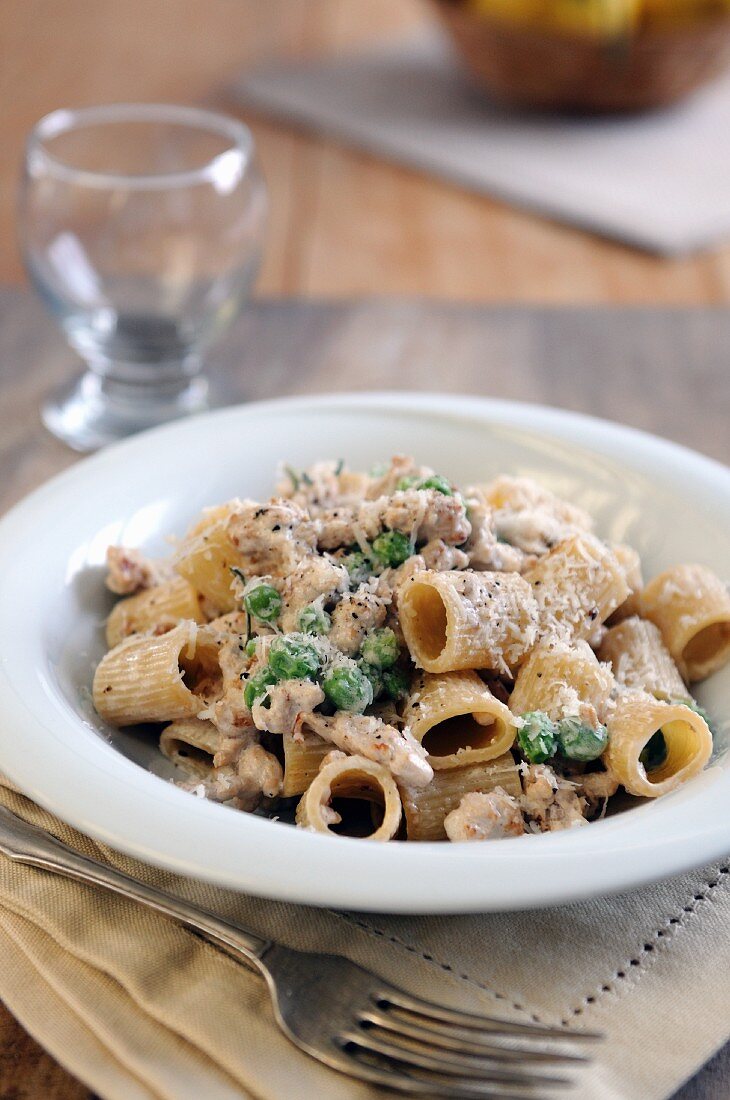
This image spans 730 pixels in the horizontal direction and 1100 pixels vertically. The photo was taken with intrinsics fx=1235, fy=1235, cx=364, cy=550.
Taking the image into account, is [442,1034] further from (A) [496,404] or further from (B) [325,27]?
(B) [325,27]

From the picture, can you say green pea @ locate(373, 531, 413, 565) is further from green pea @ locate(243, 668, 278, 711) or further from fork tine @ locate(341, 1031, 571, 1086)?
fork tine @ locate(341, 1031, 571, 1086)

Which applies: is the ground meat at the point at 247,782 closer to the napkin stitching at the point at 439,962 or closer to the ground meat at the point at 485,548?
the napkin stitching at the point at 439,962

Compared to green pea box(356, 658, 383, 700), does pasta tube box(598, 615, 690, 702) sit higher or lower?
higher

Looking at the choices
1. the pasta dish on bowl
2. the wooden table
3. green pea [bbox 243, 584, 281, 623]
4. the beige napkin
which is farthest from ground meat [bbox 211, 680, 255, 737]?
the wooden table

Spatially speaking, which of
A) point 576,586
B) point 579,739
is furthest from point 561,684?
point 576,586

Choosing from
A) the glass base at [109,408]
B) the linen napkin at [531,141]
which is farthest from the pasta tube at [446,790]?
the linen napkin at [531,141]
